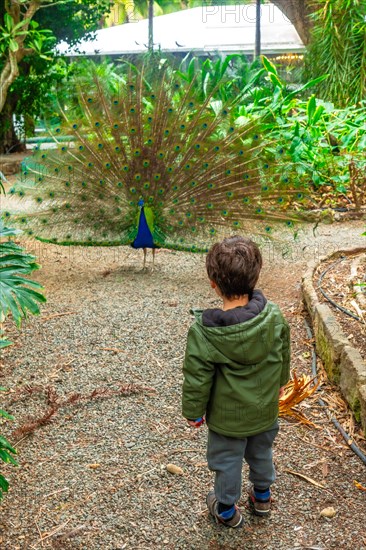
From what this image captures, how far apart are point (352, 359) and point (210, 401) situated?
117 centimetres

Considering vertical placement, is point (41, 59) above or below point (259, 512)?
above

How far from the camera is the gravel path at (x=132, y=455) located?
241 centimetres

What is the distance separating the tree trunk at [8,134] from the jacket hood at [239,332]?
11553 millimetres

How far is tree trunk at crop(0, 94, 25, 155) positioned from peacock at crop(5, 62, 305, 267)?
7681 millimetres

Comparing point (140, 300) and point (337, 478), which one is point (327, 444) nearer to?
point (337, 478)

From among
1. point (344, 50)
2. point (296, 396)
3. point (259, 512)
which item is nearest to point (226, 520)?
point (259, 512)

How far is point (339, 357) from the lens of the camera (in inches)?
135

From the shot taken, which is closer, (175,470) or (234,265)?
(234,265)

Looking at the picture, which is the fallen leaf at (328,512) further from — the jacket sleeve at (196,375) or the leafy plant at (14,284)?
the leafy plant at (14,284)

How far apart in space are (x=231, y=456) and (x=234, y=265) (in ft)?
2.22

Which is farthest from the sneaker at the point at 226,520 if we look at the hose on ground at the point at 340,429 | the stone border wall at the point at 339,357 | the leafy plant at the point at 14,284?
the leafy plant at the point at 14,284

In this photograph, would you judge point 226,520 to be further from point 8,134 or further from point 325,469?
point 8,134

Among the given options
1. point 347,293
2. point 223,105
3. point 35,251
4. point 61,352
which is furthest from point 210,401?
point 35,251

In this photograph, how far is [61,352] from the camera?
13.9 ft
